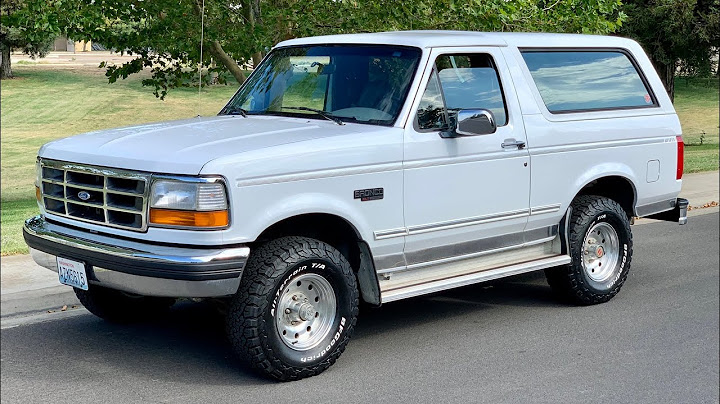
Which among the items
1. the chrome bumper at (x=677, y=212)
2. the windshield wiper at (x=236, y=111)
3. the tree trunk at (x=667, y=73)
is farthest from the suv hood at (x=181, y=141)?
the tree trunk at (x=667, y=73)

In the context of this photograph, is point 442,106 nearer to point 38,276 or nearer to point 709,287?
point 709,287

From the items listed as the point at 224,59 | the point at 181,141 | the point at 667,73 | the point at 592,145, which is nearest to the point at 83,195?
the point at 181,141

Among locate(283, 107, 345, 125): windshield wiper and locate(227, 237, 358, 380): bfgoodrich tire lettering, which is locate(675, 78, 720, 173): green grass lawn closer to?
locate(283, 107, 345, 125): windshield wiper

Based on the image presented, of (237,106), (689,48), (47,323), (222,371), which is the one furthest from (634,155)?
(689,48)

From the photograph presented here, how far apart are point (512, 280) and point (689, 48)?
50.8 ft

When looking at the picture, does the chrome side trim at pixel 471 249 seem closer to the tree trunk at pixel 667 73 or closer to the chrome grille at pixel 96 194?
the chrome grille at pixel 96 194

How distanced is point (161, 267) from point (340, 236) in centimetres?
133

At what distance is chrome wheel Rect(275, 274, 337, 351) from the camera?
5930 millimetres

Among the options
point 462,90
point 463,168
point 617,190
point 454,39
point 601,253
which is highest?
point 454,39

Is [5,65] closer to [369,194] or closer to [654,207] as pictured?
[654,207]

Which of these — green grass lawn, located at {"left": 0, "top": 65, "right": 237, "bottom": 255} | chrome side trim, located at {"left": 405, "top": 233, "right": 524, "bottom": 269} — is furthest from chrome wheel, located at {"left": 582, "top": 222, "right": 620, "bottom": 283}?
green grass lawn, located at {"left": 0, "top": 65, "right": 237, "bottom": 255}

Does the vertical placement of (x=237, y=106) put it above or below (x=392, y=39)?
below

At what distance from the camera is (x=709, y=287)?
8422mm

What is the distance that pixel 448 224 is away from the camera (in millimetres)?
6676
